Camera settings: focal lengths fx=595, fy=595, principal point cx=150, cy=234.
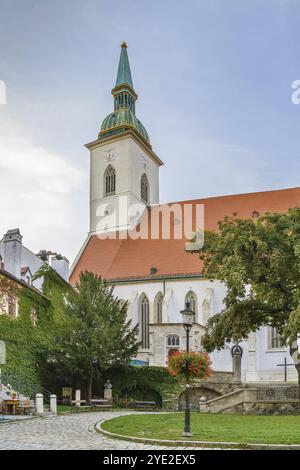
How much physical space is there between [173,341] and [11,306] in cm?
1514

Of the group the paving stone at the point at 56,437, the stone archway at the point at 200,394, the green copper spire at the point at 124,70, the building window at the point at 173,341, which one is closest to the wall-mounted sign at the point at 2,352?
the paving stone at the point at 56,437

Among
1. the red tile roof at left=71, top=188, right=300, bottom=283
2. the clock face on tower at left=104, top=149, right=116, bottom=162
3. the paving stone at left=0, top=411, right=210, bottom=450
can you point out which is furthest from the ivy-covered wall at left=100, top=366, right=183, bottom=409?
the clock face on tower at left=104, top=149, right=116, bottom=162

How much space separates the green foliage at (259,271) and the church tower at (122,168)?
88.4 ft

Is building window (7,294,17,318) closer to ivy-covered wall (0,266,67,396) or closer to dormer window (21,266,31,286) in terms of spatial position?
ivy-covered wall (0,266,67,396)

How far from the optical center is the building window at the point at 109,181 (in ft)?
189

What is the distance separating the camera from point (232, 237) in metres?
26.1

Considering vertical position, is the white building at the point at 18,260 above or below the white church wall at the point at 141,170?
below

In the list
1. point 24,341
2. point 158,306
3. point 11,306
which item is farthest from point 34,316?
point 158,306

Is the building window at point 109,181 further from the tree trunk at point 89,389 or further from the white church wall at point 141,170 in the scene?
the tree trunk at point 89,389

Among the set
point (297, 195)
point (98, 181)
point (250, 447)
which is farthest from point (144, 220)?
point (250, 447)

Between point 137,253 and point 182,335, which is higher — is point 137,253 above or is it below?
above

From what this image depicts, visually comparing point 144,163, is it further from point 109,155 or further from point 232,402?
Result: point 232,402
